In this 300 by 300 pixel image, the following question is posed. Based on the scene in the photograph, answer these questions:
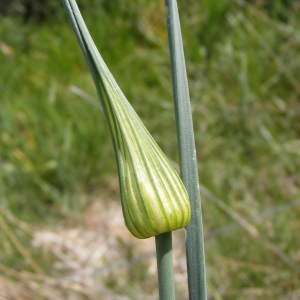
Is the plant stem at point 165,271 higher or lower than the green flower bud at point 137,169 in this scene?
lower

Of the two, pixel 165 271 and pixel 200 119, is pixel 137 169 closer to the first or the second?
pixel 165 271

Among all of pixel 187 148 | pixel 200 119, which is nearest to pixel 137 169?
pixel 187 148

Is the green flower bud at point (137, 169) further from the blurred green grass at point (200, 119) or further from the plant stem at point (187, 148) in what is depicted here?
the blurred green grass at point (200, 119)

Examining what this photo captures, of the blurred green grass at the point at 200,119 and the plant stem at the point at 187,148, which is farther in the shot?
the blurred green grass at the point at 200,119

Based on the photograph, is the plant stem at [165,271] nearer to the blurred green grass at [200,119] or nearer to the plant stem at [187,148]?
the plant stem at [187,148]

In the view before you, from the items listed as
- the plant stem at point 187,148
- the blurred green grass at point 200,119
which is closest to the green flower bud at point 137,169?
the plant stem at point 187,148
